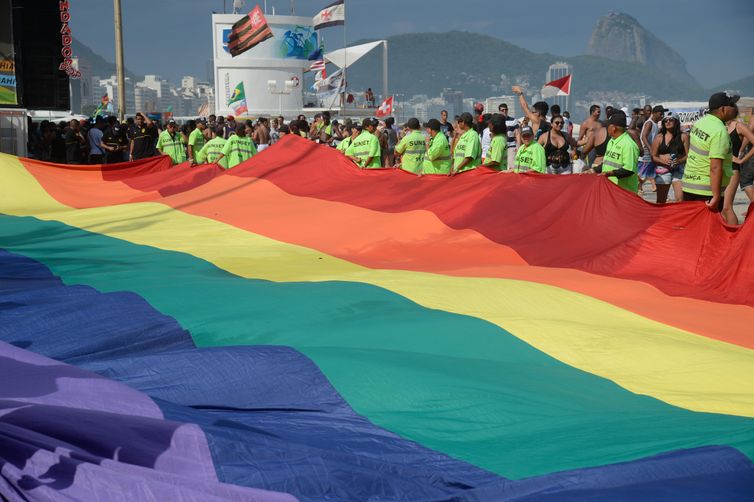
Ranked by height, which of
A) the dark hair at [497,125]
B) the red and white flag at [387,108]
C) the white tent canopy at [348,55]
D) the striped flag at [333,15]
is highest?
the striped flag at [333,15]

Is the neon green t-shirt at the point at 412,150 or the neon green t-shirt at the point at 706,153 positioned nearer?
the neon green t-shirt at the point at 706,153

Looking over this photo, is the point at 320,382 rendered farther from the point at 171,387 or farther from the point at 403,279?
the point at 403,279

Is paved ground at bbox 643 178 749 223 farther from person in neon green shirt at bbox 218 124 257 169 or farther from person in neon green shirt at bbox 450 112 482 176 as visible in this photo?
person in neon green shirt at bbox 218 124 257 169

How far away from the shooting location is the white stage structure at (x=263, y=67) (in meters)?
41.2

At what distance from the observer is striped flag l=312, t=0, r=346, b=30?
128 ft

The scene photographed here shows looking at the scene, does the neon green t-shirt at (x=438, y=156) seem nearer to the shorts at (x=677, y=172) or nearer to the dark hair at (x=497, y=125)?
the dark hair at (x=497, y=125)

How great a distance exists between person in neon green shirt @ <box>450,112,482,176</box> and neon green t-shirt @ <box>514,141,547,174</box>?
752mm

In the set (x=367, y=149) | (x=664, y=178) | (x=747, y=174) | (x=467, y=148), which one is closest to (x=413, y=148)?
(x=367, y=149)

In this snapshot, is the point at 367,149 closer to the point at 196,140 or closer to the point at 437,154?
the point at 437,154

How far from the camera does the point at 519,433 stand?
375 centimetres

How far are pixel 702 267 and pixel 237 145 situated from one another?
8.80 meters

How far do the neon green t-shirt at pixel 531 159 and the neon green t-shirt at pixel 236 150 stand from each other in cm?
517

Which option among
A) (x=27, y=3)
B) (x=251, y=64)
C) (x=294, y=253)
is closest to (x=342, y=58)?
(x=251, y=64)

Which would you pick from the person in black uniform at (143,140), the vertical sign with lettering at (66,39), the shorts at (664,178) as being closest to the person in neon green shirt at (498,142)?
the shorts at (664,178)
